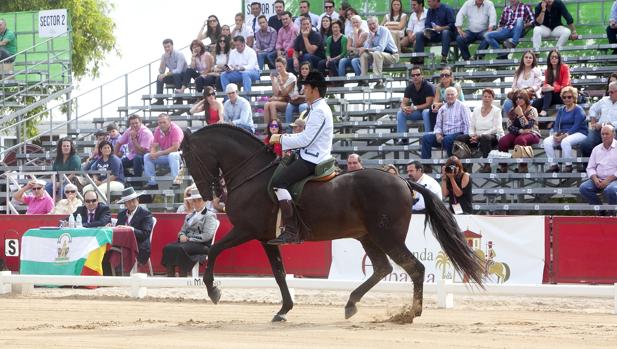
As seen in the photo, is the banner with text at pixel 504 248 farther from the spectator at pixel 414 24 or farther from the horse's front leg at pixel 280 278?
the spectator at pixel 414 24

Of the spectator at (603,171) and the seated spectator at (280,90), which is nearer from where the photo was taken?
the spectator at (603,171)

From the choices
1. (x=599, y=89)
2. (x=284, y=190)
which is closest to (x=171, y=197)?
(x=599, y=89)

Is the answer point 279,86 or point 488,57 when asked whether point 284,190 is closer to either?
point 279,86

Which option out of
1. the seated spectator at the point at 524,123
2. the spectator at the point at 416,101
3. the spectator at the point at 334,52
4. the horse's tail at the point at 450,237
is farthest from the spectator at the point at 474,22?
the horse's tail at the point at 450,237

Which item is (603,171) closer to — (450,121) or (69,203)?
(450,121)

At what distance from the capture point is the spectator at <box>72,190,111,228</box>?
65.5 ft

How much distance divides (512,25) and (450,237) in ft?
38.6

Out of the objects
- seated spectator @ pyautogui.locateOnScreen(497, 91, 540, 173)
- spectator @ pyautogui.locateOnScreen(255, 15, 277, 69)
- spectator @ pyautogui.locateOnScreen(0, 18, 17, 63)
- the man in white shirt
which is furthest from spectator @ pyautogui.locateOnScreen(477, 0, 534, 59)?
spectator @ pyautogui.locateOnScreen(0, 18, 17, 63)

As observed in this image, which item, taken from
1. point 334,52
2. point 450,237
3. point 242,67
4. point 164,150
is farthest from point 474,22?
point 450,237

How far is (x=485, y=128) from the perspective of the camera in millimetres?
21188

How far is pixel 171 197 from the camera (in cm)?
2388

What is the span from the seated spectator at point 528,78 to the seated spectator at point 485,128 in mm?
899

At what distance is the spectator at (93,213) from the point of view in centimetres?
1997

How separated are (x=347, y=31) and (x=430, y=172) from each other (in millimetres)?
4935
